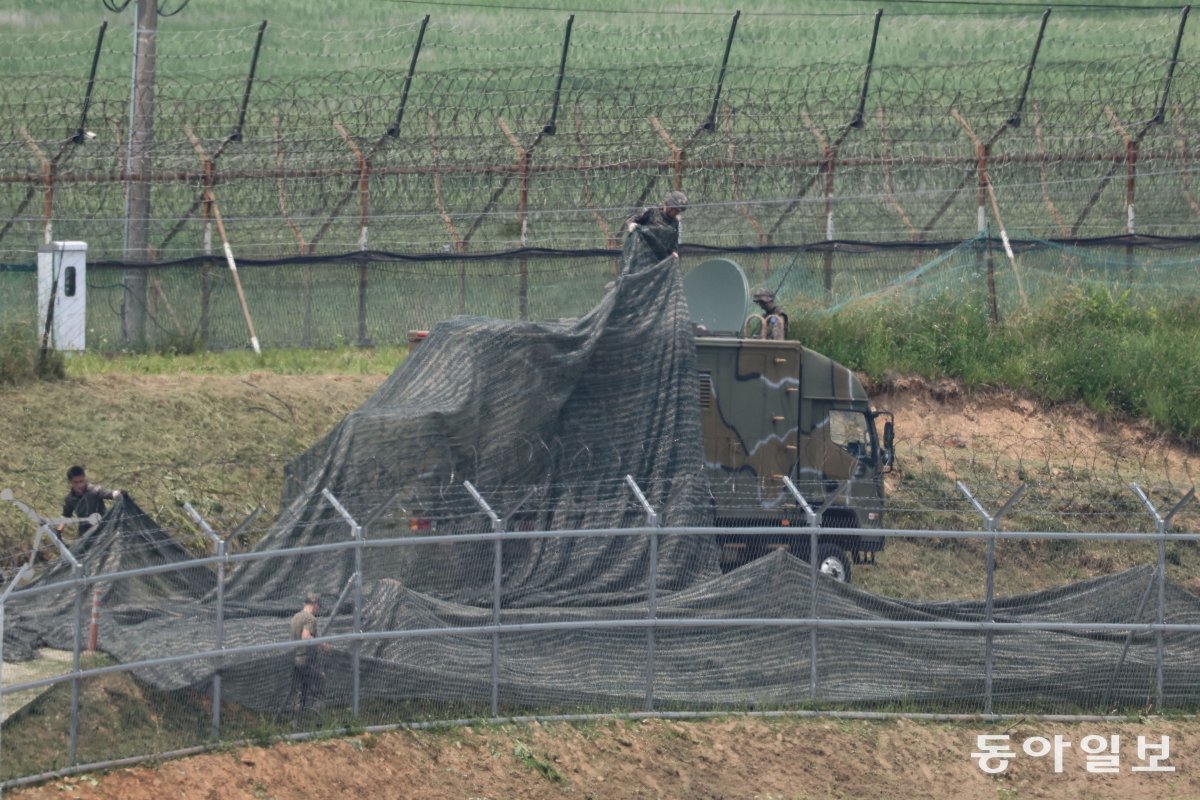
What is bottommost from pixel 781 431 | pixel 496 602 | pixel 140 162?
pixel 496 602

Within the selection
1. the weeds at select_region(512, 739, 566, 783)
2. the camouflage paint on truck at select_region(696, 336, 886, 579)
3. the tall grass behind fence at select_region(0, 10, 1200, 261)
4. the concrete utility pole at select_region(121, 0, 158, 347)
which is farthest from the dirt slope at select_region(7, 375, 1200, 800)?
the tall grass behind fence at select_region(0, 10, 1200, 261)

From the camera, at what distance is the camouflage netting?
12.4 meters

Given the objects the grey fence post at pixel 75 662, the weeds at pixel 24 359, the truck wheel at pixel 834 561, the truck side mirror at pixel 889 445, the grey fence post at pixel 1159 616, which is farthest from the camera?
the weeds at pixel 24 359

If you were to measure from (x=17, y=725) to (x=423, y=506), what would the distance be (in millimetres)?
3446

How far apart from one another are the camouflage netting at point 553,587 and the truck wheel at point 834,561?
1.61 metres

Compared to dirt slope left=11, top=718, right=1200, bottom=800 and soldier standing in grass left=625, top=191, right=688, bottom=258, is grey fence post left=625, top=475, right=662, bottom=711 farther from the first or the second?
soldier standing in grass left=625, top=191, right=688, bottom=258

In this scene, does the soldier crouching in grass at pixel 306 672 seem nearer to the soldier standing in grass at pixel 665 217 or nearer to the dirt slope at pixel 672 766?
the dirt slope at pixel 672 766

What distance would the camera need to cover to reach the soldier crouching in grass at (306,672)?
12.0 metres

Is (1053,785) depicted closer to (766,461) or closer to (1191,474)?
(766,461)

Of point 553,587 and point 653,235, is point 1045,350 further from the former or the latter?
point 553,587

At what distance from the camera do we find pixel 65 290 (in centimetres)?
2083

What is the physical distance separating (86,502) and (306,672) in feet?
11.2

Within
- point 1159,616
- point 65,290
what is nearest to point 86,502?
point 65,290

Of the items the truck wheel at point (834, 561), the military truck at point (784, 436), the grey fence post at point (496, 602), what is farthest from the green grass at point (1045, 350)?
the grey fence post at point (496, 602)
